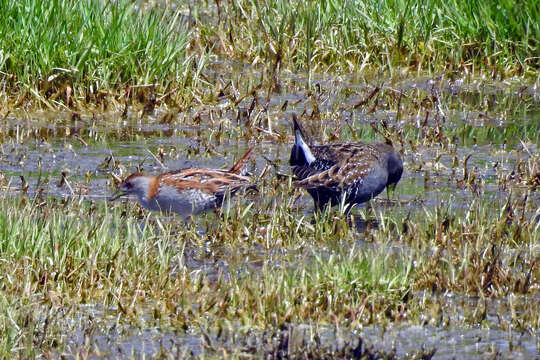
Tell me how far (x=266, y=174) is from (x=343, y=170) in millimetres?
961

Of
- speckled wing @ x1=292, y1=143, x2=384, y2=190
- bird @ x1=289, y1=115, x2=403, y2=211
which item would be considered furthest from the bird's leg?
speckled wing @ x1=292, y1=143, x2=384, y2=190

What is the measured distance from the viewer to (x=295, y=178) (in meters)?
9.20

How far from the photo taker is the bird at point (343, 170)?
8.97 m

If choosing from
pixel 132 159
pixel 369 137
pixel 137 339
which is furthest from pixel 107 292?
pixel 369 137

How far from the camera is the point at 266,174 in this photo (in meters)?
9.76

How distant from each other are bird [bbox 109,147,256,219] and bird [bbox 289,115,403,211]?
0.60m

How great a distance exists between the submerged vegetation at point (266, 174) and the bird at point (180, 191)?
142mm

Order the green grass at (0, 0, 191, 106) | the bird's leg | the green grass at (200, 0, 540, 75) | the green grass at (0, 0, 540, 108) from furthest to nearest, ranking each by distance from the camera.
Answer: the green grass at (200, 0, 540, 75) → the green grass at (0, 0, 540, 108) → the green grass at (0, 0, 191, 106) → the bird's leg

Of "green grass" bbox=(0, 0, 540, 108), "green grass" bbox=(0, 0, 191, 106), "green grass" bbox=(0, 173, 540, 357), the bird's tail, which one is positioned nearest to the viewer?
"green grass" bbox=(0, 173, 540, 357)

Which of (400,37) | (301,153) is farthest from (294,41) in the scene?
(301,153)

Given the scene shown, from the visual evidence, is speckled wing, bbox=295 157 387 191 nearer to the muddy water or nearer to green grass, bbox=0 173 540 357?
the muddy water

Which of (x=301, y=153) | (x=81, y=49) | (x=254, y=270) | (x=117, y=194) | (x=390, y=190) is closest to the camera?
(x=254, y=270)

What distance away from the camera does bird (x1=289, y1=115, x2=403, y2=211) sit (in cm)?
897

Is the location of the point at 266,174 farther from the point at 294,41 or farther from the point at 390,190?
the point at 294,41
